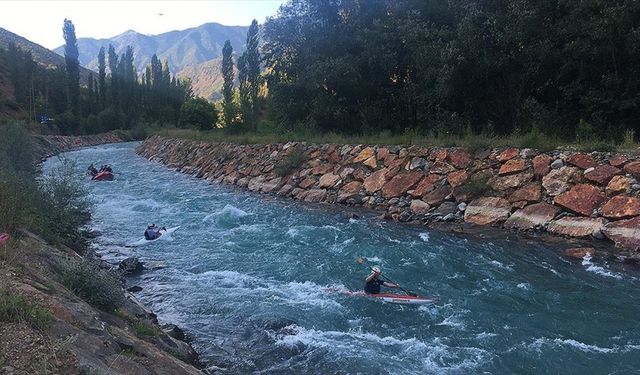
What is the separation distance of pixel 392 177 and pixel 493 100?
7089 millimetres

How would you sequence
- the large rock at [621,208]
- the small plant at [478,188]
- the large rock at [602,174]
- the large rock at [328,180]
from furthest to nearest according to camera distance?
the large rock at [328,180] < the small plant at [478,188] < the large rock at [602,174] < the large rock at [621,208]

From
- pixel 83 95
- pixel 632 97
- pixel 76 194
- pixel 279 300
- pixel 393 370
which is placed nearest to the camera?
pixel 393 370

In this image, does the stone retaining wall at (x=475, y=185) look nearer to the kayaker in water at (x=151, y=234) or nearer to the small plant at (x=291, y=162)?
the small plant at (x=291, y=162)

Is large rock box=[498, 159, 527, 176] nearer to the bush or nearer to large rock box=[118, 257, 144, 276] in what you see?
large rock box=[118, 257, 144, 276]

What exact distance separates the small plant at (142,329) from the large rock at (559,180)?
441 inches

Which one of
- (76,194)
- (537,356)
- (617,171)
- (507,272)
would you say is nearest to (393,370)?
(537,356)

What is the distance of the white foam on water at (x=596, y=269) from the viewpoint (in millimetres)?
9503

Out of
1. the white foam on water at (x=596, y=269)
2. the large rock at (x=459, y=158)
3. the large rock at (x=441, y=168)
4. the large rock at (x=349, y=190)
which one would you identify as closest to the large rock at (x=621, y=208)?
the white foam on water at (x=596, y=269)

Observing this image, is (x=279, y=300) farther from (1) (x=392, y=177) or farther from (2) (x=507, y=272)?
(1) (x=392, y=177)

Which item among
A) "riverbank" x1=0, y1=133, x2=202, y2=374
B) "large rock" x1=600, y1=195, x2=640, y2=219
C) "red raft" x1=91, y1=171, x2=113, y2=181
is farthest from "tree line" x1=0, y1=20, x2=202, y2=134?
"riverbank" x1=0, y1=133, x2=202, y2=374

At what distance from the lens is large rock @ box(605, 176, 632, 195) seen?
11551mm

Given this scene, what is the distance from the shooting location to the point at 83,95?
251 feet

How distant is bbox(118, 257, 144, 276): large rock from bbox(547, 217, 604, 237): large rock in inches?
426

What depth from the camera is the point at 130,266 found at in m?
11.1
